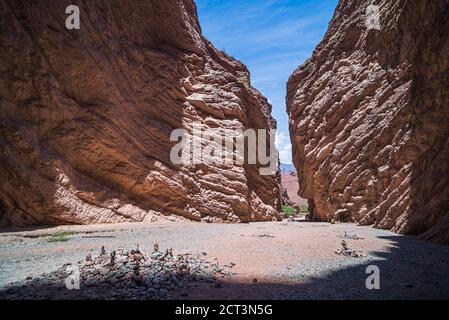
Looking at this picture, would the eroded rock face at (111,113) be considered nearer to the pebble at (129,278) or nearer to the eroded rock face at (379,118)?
the eroded rock face at (379,118)

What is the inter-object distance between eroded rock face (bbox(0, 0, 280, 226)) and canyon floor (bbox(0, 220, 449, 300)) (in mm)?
3174

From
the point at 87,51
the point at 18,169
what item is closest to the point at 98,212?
the point at 18,169

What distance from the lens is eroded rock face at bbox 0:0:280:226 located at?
35.4 ft

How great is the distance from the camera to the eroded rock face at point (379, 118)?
348 inches

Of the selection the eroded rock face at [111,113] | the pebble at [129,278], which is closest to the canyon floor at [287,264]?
the pebble at [129,278]

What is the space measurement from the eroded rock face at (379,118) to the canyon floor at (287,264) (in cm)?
201

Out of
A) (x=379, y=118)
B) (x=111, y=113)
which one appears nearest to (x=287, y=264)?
(x=111, y=113)

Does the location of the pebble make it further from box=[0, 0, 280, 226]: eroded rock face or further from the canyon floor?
box=[0, 0, 280, 226]: eroded rock face

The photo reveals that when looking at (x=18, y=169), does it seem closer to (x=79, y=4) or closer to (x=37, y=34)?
(x=37, y=34)

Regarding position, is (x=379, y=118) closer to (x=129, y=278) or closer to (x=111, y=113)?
(x=111, y=113)

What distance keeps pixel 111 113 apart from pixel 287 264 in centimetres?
1073

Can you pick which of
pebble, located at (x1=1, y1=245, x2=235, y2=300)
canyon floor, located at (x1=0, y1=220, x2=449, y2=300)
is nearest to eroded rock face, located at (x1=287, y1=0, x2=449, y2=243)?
canyon floor, located at (x1=0, y1=220, x2=449, y2=300)

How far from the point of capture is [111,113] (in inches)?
523

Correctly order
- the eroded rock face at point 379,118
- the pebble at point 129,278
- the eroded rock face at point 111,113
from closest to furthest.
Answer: the pebble at point 129,278 < the eroded rock face at point 379,118 < the eroded rock face at point 111,113
